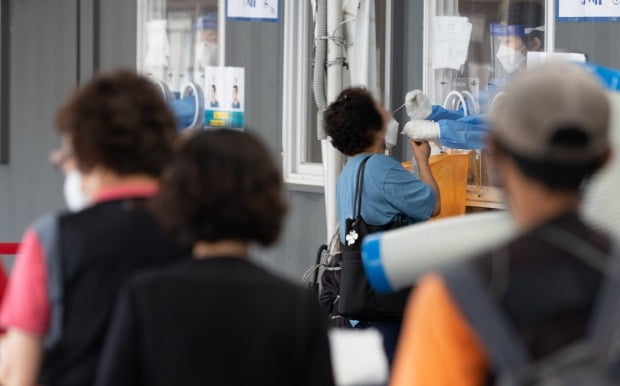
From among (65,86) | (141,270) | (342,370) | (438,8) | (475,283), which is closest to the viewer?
(475,283)

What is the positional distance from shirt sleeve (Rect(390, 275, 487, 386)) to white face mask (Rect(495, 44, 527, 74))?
5576mm

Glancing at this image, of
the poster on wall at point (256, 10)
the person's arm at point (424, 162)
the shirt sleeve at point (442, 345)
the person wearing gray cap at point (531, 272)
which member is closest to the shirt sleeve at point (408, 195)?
the person's arm at point (424, 162)

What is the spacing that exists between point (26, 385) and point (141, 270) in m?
0.35

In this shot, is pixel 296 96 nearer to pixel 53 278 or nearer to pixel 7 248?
pixel 7 248

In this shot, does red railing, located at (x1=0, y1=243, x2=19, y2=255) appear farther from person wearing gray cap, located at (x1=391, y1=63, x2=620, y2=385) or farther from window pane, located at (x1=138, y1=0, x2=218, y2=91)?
window pane, located at (x1=138, y1=0, x2=218, y2=91)

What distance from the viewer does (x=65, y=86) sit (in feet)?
43.9

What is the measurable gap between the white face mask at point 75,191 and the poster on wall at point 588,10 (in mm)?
4180

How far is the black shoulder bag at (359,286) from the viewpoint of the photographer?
604cm

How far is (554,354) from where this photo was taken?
2242 mm

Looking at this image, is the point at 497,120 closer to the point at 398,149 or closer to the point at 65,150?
the point at 65,150

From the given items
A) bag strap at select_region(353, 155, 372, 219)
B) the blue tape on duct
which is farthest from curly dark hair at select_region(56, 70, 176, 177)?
bag strap at select_region(353, 155, 372, 219)

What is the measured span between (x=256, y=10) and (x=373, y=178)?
10.3 feet

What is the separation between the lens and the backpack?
2225 millimetres

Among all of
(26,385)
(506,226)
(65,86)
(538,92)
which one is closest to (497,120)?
(538,92)
